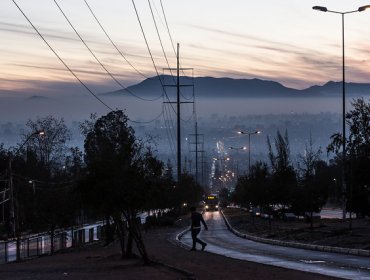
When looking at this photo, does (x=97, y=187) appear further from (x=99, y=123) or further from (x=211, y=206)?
(x=211, y=206)

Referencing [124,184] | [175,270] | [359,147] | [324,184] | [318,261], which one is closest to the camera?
[175,270]

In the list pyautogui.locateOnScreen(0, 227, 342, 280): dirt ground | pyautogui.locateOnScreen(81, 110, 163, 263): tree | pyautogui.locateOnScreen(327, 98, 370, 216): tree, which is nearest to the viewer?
pyautogui.locateOnScreen(0, 227, 342, 280): dirt ground

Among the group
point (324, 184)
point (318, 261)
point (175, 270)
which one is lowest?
point (318, 261)

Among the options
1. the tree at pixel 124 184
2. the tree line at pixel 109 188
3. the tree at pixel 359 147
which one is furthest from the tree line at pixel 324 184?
the tree at pixel 124 184

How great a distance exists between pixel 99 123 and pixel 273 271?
928 inches

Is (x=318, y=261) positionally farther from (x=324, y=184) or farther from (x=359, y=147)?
(x=324, y=184)

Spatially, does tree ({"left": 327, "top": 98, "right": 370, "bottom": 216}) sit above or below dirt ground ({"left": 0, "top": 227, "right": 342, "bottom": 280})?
above

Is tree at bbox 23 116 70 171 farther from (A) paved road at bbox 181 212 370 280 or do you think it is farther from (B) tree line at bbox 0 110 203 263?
(A) paved road at bbox 181 212 370 280

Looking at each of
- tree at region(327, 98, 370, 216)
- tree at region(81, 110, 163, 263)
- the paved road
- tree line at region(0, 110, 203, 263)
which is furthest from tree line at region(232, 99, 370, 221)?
tree at region(81, 110, 163, 263)

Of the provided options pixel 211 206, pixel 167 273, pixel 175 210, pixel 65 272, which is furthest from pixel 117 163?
pixel 211 206

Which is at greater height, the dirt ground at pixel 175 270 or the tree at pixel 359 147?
the tree at pixel 359 147

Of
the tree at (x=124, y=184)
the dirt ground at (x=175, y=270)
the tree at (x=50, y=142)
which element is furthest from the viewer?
the tree at (x=50, y=142)

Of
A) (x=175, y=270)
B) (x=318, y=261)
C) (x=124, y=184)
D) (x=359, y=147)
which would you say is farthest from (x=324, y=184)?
(x=175, y=270)

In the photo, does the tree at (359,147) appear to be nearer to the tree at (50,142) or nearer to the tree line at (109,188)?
the tree line at (109,188)
